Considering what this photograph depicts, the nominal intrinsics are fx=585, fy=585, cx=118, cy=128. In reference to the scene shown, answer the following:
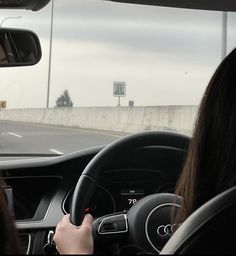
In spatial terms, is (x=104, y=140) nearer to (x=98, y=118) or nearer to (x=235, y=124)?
(x=98, y=118)

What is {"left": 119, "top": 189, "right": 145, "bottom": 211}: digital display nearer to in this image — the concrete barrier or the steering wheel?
the steering wheel

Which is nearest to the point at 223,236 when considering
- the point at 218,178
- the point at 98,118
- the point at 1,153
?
the point at 218,178

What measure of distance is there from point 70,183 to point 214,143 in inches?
79.0

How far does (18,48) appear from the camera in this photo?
10.9ft

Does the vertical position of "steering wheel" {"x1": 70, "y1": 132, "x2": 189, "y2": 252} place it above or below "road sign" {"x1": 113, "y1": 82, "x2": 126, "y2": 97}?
below

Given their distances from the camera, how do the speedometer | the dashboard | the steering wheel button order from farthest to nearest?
1. the speedometer
2. the dashboard
3. the steering wheel button

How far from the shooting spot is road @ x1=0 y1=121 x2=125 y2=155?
4.92 meters

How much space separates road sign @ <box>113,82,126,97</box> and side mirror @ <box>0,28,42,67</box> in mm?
1817

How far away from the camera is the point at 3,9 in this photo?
329 cm

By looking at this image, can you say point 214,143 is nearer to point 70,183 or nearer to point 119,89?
point 70,183

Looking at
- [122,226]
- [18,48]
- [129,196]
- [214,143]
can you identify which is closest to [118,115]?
[129,196]

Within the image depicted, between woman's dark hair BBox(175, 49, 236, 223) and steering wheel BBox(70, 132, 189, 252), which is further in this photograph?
steering wheel BBox(70, 132, 189, 252)

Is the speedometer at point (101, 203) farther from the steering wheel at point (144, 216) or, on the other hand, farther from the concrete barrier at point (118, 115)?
the concrete barrier at point (118, 115)

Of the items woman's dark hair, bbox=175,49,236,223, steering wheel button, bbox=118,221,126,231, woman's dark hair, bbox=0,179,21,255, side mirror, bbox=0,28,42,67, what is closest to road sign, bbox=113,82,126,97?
side mirror, bbox=0,28,42,67
